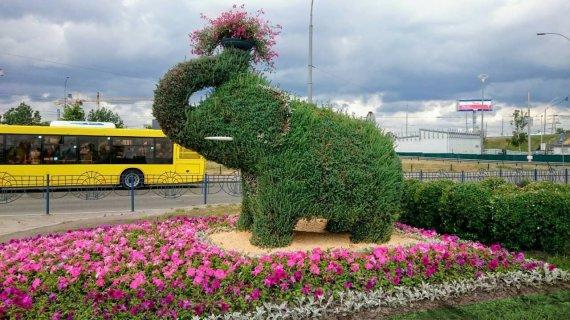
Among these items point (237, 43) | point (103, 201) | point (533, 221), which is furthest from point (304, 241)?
point (103, 201)

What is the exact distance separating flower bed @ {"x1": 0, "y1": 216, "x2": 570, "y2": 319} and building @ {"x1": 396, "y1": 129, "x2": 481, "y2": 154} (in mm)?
66381

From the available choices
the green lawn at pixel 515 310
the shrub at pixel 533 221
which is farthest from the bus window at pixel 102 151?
the green lawn at pixel 515 310

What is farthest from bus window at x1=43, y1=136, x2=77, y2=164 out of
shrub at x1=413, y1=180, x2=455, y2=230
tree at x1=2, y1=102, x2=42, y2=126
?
tree at x1=2, y1=102, x2=42, y2=126

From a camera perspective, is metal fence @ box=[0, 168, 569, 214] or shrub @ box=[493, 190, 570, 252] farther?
metal fence @ box=[0, 168, 569, 214]

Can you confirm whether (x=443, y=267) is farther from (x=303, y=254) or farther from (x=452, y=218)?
(x=452, y=218)

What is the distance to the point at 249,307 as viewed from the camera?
4.65m

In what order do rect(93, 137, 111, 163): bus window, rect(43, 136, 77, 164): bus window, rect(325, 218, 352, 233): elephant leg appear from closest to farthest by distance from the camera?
rect(325, 218, 352, 233): elephant leg < rect(43, 136, 77, 164): bus window < rect(93, 137, 111, 163): bus window

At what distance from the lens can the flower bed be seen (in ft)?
14.6

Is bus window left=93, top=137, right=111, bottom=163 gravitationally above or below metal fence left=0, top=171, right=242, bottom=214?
above

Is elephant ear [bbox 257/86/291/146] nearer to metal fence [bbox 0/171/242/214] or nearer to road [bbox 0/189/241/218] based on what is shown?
road [bbox 0/189/241/218]

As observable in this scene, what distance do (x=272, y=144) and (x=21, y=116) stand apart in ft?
161

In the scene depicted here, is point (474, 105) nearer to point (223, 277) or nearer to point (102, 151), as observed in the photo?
point (102, 151)

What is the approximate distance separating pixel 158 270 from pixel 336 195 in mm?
2512

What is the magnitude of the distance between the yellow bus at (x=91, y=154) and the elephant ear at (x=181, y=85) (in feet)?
35.9
